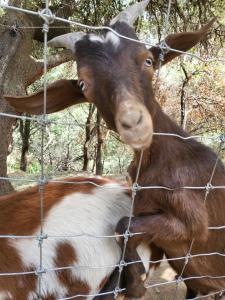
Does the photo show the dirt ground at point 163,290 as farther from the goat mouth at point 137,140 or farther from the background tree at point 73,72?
the goat mouth at point 137,140

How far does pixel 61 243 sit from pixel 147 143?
66 cm

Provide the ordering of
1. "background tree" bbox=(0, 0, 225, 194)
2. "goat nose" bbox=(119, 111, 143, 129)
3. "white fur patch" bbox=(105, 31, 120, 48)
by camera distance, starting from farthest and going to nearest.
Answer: "background tree" bbox=(0, 0, 225, 194) → "white fur patch" bbox=(105, 31, 120, 48) → "goat nose" bbox=(119, 111, 143, 129)

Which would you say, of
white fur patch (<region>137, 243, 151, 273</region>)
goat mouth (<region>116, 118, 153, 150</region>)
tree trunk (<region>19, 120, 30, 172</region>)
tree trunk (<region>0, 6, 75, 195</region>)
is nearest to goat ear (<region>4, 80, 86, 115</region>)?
goat mouth (<region>116, 118, 153, 150</region>)

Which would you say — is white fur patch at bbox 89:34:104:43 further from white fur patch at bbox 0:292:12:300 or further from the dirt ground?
the dirt ground

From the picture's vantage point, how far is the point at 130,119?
167cm

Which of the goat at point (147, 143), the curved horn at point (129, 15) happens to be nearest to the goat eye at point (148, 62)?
the goat at point (147, 143)

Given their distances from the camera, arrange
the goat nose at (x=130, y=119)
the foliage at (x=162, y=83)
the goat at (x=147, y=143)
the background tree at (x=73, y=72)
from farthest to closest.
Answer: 1. the foliage at (x=162, y=83)
2. the background tree at (x=73, y=72)
3. the goat at (x=147, y=143)
4. the goat nose at (x=130, y=119)

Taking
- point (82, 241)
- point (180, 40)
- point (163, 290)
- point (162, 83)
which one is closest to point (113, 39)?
point (180, 40)

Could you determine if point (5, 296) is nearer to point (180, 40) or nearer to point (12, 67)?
point (180, 40)

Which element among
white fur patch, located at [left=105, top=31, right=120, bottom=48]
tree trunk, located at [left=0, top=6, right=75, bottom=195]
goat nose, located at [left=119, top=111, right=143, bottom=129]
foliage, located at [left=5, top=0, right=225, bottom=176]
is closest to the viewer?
goat nose, located at [left=119, top=111, right=143, bottom=129]

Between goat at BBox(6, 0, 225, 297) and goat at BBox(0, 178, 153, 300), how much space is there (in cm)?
14

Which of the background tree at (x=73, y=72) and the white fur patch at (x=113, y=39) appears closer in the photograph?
the white fur patch at (x=113, y=39)

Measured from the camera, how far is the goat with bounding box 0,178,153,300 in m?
1.93

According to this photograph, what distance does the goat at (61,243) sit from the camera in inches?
76.2
